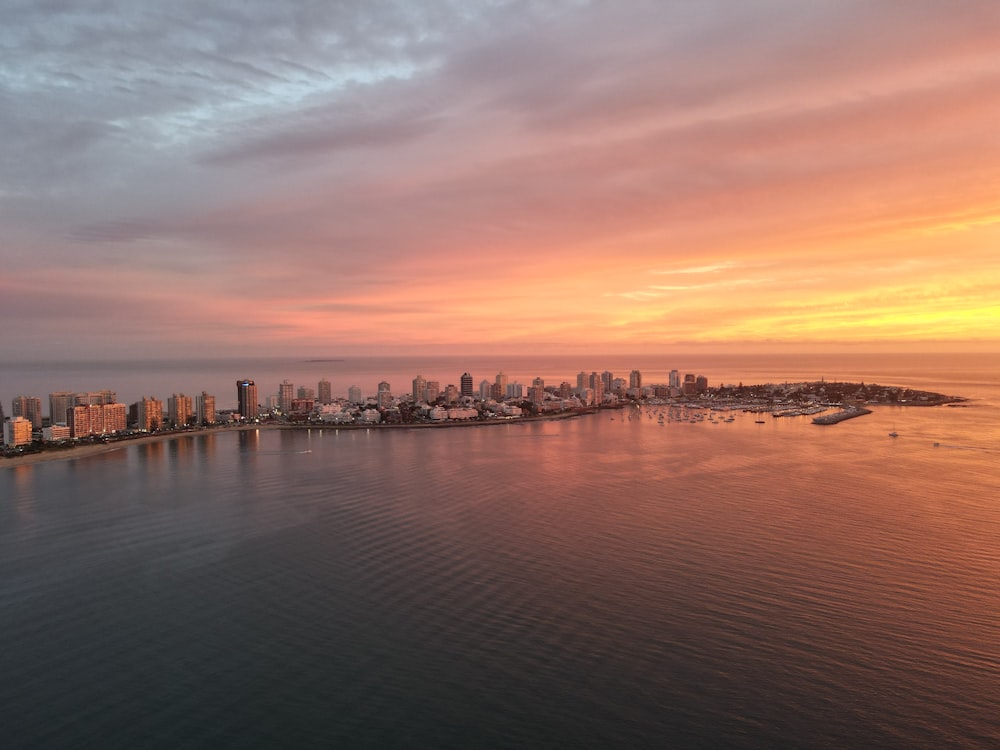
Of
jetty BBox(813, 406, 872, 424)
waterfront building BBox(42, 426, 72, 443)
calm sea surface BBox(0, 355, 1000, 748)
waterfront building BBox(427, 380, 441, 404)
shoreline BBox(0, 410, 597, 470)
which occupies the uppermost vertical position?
waterfront building BBox(427, 380, 441, 404)

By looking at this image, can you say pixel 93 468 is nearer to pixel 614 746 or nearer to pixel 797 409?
pixel 614 746

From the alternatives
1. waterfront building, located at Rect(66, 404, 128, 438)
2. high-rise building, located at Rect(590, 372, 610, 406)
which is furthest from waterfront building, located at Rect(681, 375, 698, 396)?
waterfront building, located at Rect(66, 404, 128, 438)

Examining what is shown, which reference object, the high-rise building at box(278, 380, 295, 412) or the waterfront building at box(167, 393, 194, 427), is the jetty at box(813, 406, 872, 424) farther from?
the waterfront building at box(167, 393, 194, 427)

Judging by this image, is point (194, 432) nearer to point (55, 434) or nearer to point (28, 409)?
point (55, 434)

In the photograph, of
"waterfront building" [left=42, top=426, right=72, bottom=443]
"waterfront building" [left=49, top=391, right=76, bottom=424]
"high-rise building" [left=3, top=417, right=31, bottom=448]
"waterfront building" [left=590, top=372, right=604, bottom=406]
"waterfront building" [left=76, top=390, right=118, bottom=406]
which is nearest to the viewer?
"high-rise building" [left=3, top=417, right=31, bottom=448]

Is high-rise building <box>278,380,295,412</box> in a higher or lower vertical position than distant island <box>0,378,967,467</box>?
higher

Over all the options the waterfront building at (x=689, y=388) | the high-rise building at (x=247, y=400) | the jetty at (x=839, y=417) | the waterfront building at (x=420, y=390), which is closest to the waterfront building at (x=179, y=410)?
the high-rise building at (x=247, y=400)

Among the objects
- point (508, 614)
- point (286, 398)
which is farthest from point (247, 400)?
point (508, 614)
